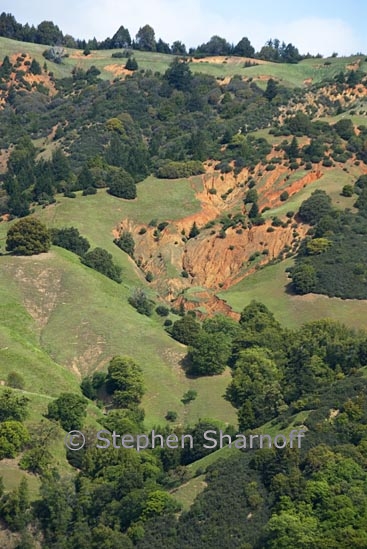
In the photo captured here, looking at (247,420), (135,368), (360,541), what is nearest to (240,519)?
(360,541)

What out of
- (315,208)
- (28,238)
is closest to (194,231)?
(315,208)

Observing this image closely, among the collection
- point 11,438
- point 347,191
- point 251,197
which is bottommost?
point 11,438

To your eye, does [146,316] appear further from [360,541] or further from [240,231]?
[360,541]

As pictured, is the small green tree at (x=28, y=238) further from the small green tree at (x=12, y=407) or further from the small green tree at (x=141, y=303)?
the small green tree at (x=12, y=407)

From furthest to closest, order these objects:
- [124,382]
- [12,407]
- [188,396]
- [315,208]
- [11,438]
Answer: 1. [315,208]
2. [188,396]
3. [124,382]
4. [12,407]
5. [11,438]

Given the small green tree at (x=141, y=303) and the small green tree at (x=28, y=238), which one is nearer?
the small green tree at (x=141, y=303)

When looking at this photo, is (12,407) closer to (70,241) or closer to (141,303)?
(141,303)

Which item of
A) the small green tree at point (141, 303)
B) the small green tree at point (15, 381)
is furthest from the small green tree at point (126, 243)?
the small green tree at point (15, 381)

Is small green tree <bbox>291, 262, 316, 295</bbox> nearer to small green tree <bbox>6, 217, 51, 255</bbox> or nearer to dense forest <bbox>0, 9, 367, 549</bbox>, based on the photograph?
dense forest <bbox>0, 9, 367, 549</bbox>

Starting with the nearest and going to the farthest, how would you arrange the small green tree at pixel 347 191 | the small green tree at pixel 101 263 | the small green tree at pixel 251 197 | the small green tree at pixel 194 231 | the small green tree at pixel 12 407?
the small green tree at pixel 12 407 → the small green tree at pixel 101 263 → the small green tree at pixel 194 231 → the small green tree at pixel 347 191 → the small green tree at pixel 251 197
